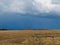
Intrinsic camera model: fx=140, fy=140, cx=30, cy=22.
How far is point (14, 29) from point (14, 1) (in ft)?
0.87

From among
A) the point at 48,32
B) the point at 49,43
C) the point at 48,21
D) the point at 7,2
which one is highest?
the point at 7,2

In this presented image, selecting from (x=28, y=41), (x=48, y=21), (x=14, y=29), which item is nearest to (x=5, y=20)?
(x=14, y=29)

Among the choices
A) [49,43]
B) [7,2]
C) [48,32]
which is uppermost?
[7,2]

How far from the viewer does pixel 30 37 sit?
1316mm

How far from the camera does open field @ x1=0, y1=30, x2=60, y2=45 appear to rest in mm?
1301

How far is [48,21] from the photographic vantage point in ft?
4.38

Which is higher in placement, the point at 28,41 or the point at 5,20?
the point at 5,20

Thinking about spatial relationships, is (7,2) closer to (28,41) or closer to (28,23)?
(28,23)

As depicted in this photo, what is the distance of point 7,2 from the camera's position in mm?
1315

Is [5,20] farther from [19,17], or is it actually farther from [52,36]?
[52,36]

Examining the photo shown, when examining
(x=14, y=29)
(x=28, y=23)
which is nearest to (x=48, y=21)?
(x=28, y=23)

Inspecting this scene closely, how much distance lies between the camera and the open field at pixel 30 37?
1301 millimetres

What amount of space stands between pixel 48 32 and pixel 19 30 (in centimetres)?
28

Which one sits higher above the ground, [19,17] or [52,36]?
[19,17]
